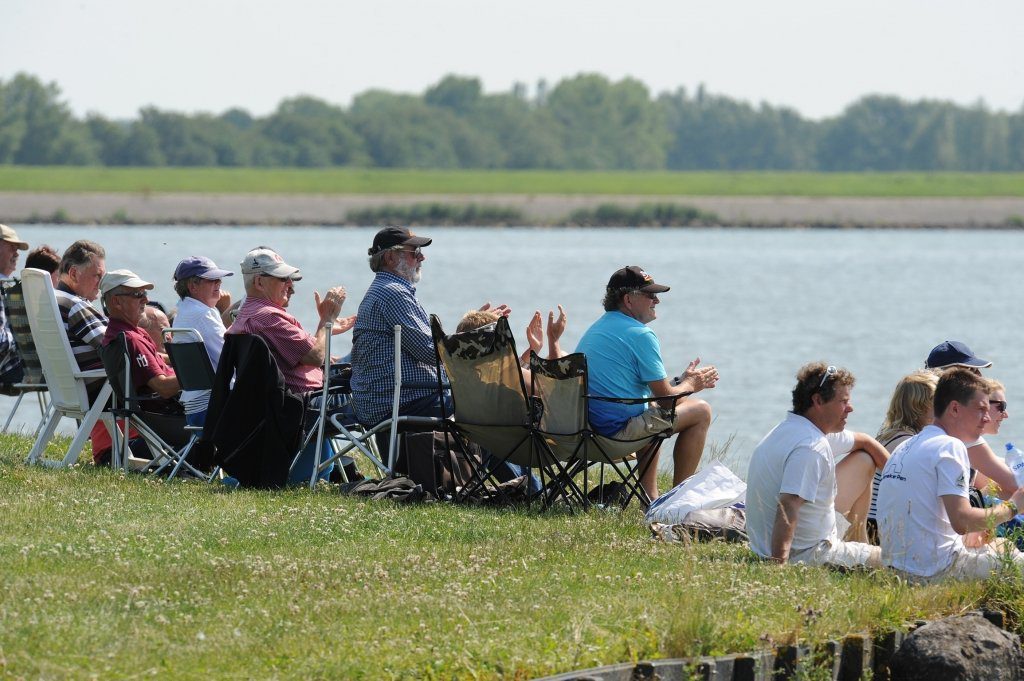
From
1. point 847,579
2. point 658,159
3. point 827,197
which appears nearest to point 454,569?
point 847,579

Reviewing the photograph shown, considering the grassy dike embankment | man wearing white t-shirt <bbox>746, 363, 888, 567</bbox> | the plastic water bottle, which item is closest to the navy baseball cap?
the plastic water bottle

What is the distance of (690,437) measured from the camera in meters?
8.37

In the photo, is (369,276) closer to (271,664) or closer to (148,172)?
(271,664)

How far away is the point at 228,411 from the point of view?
318 inches

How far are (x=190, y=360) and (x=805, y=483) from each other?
3563mm

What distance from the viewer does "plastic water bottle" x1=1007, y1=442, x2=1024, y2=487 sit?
736cm

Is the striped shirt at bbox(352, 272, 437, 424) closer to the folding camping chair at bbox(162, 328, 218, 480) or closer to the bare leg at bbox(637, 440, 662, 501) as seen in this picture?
the folding camping chair at bbox(162, 328, 218, 480)

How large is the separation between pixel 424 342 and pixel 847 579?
9.53 feet

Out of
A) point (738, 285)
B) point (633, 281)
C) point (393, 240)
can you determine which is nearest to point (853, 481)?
point (633, 281)

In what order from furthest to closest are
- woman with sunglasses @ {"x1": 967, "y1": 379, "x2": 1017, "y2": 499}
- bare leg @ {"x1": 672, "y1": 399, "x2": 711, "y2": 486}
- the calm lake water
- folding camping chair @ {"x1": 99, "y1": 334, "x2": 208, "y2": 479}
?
the calm lake water → folding camping chair @ {"x1": 99, "y1": 334, "x2": 208, "y2": 479} → bare leg @ {"x1": 672, "y1": 399, "x2": 711, "y2": 486} → woman with sunglasses @ {"x1": 967, "y1": 379, "x2": 1017, "y2": 499}

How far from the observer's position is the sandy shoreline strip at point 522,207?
240 feet

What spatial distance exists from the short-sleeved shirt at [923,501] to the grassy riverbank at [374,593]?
6.3 inches

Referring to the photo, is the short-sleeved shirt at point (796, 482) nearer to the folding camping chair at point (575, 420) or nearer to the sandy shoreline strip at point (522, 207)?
the folding camping chair at point (575, 420)

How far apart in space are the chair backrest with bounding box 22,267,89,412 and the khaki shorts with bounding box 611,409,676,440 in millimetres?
3165
